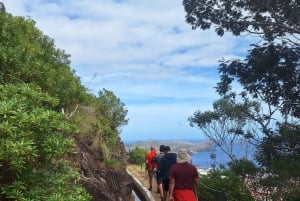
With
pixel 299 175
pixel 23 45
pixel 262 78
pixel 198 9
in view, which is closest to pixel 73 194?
pixel 23 45

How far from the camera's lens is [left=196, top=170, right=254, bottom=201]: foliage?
11.6 meters

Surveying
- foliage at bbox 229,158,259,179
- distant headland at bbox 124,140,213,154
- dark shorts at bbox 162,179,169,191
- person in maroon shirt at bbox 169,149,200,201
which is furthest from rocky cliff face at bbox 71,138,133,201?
foliage at bbox 229,158,259,179

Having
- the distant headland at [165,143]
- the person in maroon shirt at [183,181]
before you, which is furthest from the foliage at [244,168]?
the person in maroon shirt at [183,181]

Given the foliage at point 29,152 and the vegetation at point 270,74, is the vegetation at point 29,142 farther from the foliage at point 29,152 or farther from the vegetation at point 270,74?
the vegetation at point 270,74

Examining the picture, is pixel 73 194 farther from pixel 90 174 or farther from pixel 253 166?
pixel 253 166

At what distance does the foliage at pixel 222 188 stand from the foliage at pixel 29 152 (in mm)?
7629

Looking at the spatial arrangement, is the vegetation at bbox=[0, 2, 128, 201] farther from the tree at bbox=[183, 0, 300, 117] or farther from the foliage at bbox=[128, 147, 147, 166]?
the foliage at bbox=[128, 147, 147, 166]

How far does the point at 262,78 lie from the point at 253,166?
2433 mm

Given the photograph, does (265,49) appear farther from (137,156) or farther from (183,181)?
(137,156)

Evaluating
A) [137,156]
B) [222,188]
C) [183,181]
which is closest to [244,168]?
[222,188]

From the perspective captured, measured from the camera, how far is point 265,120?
1242cm

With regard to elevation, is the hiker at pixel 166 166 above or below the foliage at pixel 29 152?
below

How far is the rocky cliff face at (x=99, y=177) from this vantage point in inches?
332

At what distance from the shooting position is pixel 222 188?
11992mm
